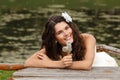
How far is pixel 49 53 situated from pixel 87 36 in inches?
19.2

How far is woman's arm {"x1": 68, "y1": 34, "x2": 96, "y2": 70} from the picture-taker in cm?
497

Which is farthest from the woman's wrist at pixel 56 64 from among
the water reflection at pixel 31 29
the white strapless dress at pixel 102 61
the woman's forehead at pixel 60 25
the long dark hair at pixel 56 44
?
the water reflection at pixel 31 29

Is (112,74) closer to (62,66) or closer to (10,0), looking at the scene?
(62,66)

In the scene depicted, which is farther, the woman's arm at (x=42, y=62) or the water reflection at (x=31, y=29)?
the water reflection at (x=31, y=29)

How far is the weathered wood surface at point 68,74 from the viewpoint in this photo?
180 inches

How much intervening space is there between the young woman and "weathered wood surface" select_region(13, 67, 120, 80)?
0.14 meters

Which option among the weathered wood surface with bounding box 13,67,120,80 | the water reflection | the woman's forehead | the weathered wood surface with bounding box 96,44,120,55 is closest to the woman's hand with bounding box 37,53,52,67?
the weathered wood surface with bounding box 13,67,120,80

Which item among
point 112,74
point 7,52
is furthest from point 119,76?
point 7,52

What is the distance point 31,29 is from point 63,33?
→ 16.3 meters

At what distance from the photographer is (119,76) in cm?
459

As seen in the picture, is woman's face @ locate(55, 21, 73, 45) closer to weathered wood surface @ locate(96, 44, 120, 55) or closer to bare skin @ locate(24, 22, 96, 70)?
bare skin @ locate(24, 22, 96, 70)

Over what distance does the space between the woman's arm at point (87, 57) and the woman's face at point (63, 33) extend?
0.83 feet

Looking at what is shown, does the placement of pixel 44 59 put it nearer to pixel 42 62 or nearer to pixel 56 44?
pixel 42 62

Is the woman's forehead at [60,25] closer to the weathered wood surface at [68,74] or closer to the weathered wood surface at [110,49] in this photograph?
the weathered wood surface at [68,74]
